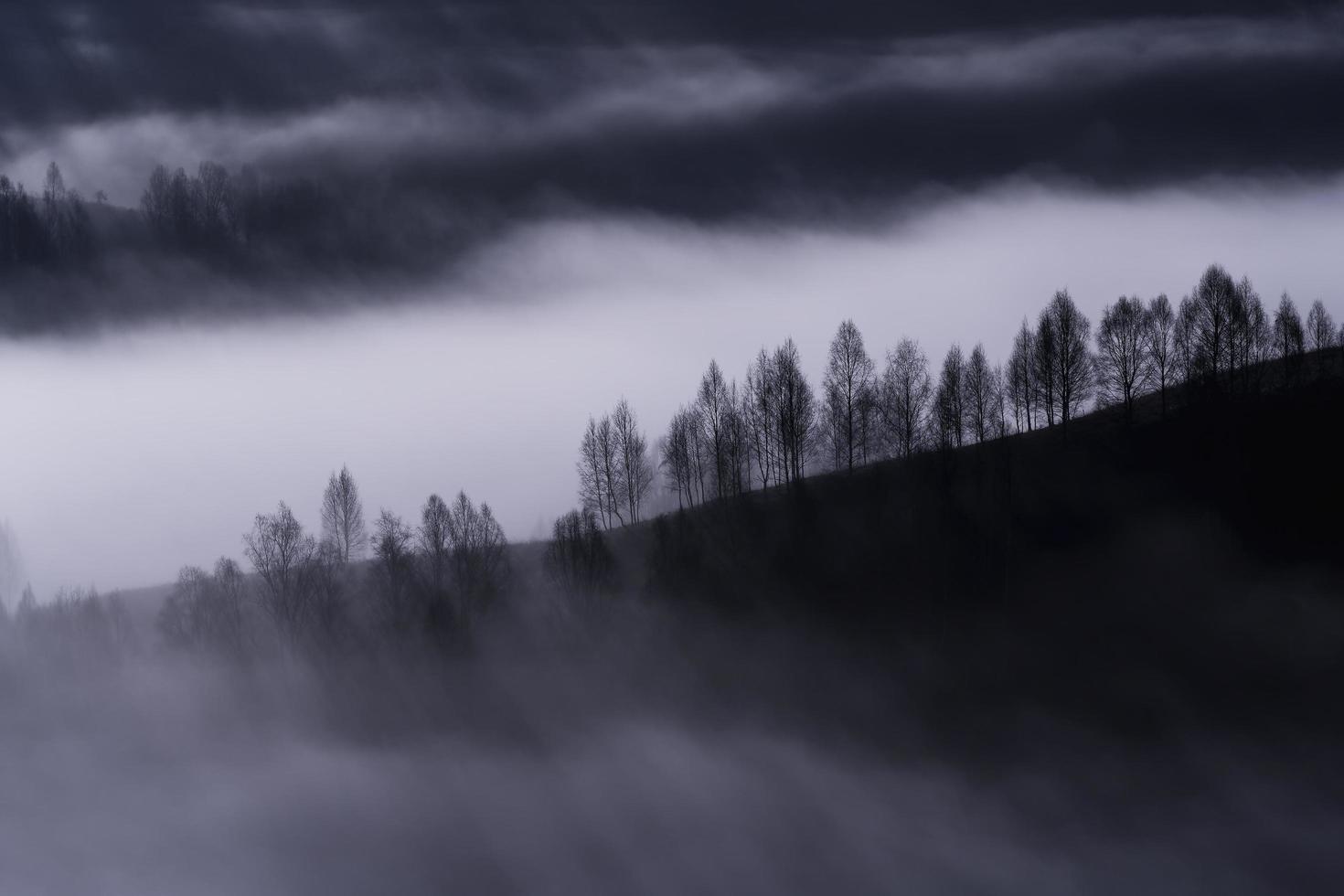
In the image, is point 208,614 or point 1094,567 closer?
point 1094,567

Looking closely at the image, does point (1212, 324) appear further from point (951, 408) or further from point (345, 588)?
point (345, 588)

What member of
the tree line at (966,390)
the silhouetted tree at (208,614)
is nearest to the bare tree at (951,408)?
the tree line at (966,390)

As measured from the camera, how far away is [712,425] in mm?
152625

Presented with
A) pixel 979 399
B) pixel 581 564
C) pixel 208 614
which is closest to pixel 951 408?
pixel 979 399

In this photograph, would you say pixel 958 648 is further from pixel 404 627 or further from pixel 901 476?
pixel 404 627

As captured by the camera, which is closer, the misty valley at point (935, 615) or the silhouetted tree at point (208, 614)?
the misty valley at point (935, 615)

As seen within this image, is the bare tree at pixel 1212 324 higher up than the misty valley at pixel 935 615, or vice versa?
the bare tree at pixel 1212 324

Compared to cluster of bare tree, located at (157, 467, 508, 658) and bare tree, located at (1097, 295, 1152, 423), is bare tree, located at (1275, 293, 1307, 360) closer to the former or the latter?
bare tree, located at (1097, 295, 1152, 423)

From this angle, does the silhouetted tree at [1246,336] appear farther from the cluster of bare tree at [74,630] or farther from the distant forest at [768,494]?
the cluster of bare tree at [74,630]

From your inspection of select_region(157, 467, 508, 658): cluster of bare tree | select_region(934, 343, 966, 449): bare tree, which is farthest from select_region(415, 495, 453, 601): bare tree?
select_region(934, 343, 966, 449): bare tree

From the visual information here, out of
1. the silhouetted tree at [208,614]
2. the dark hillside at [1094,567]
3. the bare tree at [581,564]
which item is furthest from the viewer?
the silhouetted tree at [208,614]

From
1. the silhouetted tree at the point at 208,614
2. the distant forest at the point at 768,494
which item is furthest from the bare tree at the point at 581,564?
the silhouetted tree at the point at 208,614

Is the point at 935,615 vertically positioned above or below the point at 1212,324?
below

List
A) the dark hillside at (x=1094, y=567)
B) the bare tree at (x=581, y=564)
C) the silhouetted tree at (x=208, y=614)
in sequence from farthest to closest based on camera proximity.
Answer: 1. the silhouetted tree at (x=208, y=614)
2. the bare tree at (x=581, y=564)
3. the dark hillside at (x=1094, y=567)
